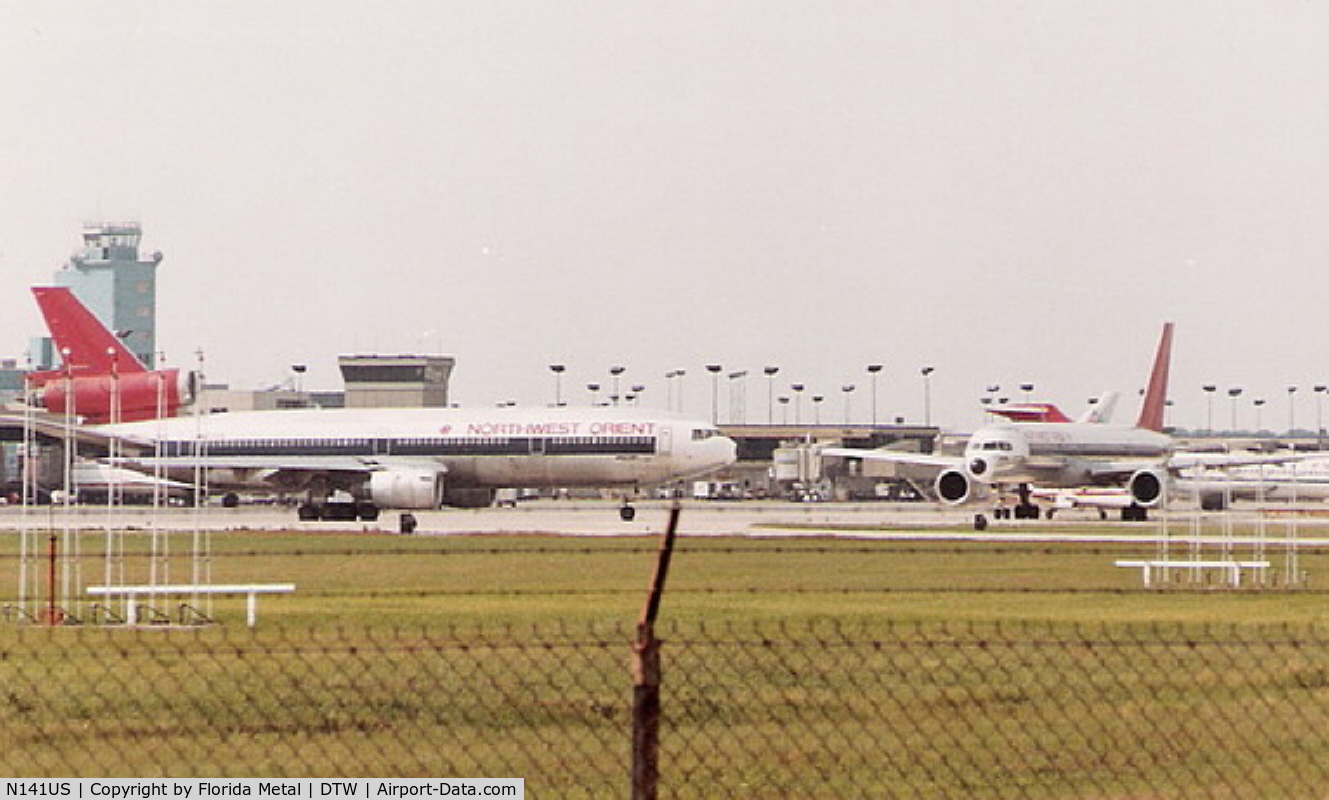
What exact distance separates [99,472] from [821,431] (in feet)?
260

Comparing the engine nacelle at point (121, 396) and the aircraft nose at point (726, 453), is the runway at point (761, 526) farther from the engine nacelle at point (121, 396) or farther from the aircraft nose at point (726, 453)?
the engine nacelle at point (121, 396)

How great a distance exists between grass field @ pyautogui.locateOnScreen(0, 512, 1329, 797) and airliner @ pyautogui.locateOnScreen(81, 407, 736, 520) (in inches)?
1885

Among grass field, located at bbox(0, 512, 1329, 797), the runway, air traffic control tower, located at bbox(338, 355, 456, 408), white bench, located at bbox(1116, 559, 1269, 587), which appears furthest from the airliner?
air traffic control tower, located at bbox(338, 355, 456, 408)

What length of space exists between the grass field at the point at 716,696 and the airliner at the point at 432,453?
4788cm

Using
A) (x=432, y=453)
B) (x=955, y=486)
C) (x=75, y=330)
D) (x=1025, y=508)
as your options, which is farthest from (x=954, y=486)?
(x=75, y=330)

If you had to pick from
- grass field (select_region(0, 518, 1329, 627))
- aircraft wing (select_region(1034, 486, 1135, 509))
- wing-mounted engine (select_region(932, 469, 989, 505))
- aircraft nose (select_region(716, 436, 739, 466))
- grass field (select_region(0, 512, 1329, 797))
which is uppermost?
aircraft nose (select_region(716, 436, 739, 466))

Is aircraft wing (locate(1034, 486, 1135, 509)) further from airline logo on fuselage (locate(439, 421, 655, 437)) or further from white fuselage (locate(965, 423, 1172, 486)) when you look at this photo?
airline logo on fuselage (locate(439, 421, 655, 437))

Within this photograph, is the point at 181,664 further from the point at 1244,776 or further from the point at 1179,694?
the point at 1244,776

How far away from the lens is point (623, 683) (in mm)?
19500

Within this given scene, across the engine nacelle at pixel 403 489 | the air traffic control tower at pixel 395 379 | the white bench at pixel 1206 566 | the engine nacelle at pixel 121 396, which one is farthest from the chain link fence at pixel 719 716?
the air traffic control tower at pixel 395 379

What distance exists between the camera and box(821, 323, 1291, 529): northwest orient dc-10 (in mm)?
85750

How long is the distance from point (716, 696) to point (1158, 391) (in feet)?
305

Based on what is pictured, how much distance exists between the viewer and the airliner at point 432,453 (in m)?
78.6

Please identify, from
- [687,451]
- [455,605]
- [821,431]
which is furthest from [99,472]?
[455,605]
